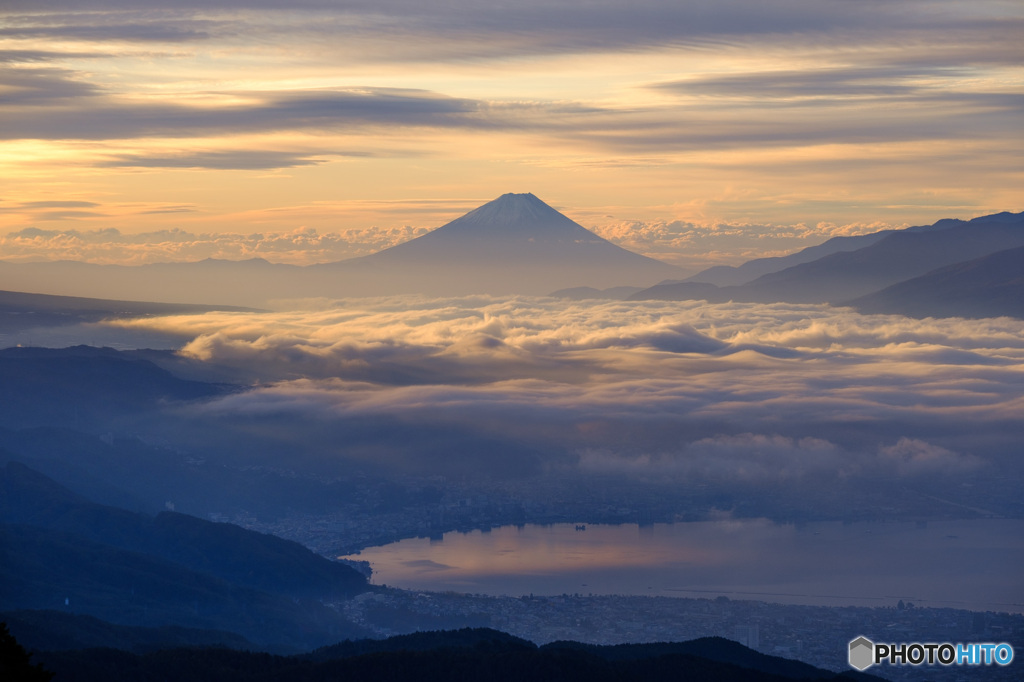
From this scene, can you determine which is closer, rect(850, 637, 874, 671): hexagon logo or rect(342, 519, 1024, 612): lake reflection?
rect(850, 637, 874, 671): hexagon logo

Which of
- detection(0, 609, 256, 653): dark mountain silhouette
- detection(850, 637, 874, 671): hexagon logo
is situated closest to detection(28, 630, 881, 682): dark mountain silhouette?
detection(850, 637, 874, 671): hexagon logo

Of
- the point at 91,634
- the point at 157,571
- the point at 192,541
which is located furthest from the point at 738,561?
the point at 91,634

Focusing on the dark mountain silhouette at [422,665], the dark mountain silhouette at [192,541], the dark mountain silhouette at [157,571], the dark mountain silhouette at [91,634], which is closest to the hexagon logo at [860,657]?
the dark mountain silhouette at [422,665]

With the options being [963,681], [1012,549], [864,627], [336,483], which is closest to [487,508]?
[336,483]

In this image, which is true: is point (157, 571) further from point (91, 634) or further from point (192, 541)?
point (91, 634)

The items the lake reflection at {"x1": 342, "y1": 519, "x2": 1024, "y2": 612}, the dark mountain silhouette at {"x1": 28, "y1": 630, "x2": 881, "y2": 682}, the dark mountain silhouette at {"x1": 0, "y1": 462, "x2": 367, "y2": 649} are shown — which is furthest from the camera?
the lake reflection at {"x1": 342, "y1": 519, "x2": 1024, "y2": 612}

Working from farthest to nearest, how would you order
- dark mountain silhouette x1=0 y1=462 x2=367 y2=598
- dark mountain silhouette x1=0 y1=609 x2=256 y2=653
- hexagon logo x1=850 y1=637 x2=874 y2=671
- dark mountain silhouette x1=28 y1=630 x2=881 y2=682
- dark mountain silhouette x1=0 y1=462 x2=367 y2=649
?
1. dark mountain silhouette x1=0 y1=462 x2=367 y2=598
2. dark mountain silhouette x1=0 y1=462 x2=367 y2=649
3. hexagon logo x1=850 y1=637 x2=874 y2=671
4. dark mountain silhouette x1=0 y1=609 x2=256 y2=653
5. dark mountain silhouette x1=28 y1=630 x2=881 y2=682

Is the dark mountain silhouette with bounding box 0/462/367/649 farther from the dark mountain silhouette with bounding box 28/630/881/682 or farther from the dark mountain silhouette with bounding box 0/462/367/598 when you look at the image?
the dark mountain silhouette with bounding box 28/630/881/682
